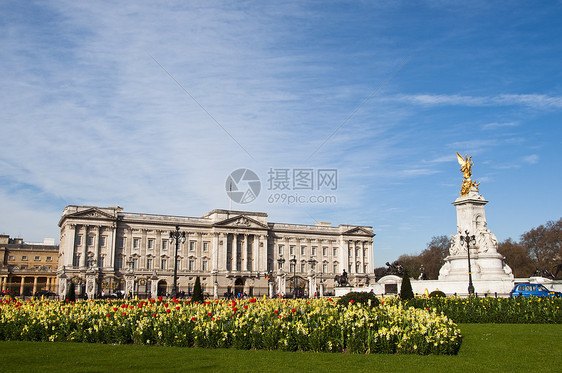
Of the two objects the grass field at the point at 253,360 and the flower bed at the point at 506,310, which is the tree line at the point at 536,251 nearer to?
the flower bed at the point at 506,310

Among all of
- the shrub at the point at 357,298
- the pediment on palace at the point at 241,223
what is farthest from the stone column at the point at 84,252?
the shrub at the point at 357,298

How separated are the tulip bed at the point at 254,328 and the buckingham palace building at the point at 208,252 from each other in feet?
186

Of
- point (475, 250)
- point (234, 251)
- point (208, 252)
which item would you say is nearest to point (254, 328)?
point (475, 250)

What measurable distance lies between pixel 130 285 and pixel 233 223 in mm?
29367

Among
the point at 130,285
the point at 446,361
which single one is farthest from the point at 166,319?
the point at 130,285

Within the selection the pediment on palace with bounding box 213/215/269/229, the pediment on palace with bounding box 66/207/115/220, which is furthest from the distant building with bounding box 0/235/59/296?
the pediment on palace with bounding box 213/215/269/229

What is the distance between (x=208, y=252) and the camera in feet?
297

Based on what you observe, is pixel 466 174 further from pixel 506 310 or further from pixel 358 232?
pixel 358 232

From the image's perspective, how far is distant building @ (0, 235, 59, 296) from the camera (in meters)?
83.4

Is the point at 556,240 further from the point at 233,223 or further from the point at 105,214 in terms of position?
the point at 105,214

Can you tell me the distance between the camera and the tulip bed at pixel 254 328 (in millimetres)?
13344

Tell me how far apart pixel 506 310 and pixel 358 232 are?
81.6 metres

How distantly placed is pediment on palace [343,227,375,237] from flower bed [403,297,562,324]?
78665 mm

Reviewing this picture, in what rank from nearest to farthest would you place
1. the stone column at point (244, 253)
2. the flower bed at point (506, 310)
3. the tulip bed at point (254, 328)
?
the tulip bed at point (254, 328) < the flower bed at point (506, 310) < the stone column at point (244, 253)
